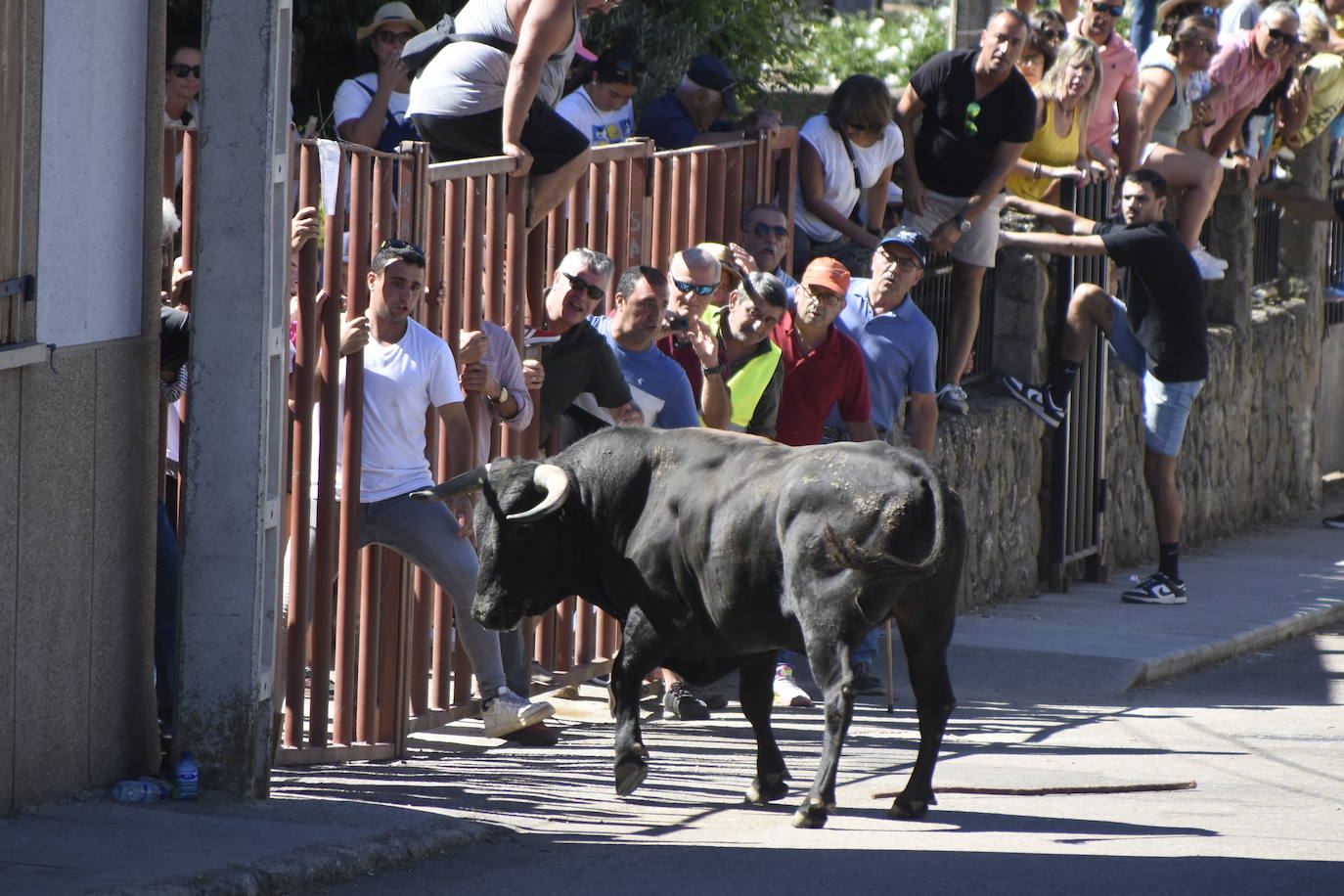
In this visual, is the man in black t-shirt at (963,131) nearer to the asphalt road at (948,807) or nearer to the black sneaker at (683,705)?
the asphalt road at (948,807)

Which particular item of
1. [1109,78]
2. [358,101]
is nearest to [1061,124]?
[1109,78]

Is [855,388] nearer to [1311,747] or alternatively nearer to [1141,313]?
[1311,747]

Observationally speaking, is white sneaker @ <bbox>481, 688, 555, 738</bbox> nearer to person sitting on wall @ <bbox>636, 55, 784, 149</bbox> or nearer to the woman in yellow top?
person sitting on wall @ <bbox>636, 55, 784, 149</bbox>

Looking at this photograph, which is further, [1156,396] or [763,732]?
[1156,396]

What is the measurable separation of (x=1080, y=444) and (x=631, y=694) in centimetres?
704

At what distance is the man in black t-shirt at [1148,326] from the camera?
13.0 meters

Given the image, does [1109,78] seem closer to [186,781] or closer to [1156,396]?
[1156,396]

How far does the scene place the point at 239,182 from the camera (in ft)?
23.1

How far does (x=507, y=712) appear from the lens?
8.61 metres

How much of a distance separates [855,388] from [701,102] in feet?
8.38

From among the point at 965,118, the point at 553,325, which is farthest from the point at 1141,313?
the point at 553,325

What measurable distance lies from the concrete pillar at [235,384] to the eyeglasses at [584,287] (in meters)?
1.92

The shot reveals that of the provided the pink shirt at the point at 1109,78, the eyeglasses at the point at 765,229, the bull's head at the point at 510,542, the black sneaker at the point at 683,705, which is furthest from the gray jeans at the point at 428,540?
the pink shirt at the point at 1109,78

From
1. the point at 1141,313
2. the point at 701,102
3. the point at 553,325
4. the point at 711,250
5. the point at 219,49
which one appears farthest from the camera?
the point at 1141,313
